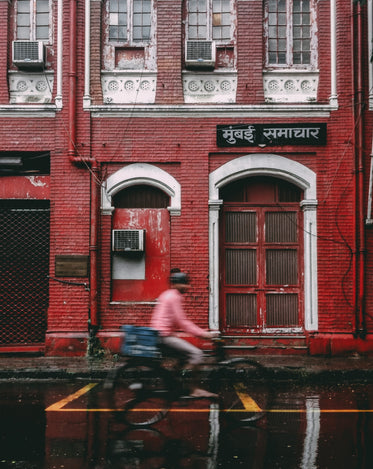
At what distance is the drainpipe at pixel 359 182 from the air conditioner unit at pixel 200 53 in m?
3.10

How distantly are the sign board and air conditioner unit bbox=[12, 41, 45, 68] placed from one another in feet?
13.6

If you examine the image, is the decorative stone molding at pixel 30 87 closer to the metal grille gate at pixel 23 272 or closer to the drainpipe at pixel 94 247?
the drainpipe at pixel 94 247

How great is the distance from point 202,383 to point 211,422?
623mm

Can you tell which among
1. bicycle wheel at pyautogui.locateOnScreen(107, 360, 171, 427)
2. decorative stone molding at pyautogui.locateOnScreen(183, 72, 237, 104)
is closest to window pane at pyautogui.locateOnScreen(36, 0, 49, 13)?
decorative stone molding at pyautogui.locateOnScreen(183, 72, 237, 104)

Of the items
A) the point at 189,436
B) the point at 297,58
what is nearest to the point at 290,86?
the point at 297,58

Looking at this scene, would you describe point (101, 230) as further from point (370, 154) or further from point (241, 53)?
point (370, 154)

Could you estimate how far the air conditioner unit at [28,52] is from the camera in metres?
12.1

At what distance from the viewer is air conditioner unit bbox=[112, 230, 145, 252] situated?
470 inches

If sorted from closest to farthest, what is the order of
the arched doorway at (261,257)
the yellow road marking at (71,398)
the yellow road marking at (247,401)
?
the yellow road marking at (247,401), the yellow road marking at (71,398), the arched doorway at (261,257)

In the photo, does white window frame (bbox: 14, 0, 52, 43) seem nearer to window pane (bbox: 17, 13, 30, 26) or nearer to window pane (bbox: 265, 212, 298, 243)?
window pane (bbox: 17, 13, 30, 26)

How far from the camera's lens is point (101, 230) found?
12297mm

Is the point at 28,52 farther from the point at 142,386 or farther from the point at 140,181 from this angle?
the point at 142,386

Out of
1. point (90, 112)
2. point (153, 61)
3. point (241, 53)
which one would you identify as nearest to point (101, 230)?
point (90, 112)

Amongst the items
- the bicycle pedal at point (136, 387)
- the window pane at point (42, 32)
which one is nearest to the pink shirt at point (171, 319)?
the bicycle pedal at point (136, 387)
